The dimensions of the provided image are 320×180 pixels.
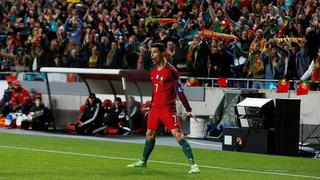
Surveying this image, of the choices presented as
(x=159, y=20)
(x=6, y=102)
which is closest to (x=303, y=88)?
(x=159, y=20)

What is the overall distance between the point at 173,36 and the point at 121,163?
10.7m

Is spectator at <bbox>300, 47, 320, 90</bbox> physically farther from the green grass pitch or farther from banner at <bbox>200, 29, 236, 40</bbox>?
the green grass pitch

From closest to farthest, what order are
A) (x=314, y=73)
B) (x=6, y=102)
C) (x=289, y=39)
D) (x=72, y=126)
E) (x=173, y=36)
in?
(x=314, y=73), (x=289, y=39), (x=173, y=36), (x=72, y=126), (x=6, y=102)

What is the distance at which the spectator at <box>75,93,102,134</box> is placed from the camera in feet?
86.7

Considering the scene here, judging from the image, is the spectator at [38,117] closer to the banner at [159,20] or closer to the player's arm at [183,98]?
the banner at [159,20]

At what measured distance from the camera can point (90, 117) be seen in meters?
26.5

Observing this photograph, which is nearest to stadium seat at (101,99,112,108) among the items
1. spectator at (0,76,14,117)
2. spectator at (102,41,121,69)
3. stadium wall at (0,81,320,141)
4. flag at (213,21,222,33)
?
stadium wall at (0,81,320,141)

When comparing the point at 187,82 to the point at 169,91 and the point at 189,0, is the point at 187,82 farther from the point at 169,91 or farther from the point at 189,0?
the point at 169,91

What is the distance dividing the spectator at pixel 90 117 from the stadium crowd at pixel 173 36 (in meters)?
1.56

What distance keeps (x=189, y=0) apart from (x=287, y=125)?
960cm

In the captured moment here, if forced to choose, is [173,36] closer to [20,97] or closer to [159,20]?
[159,20]

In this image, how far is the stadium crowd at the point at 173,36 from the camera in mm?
24297

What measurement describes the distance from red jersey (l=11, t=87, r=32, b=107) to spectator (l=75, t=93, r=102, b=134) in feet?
9.42

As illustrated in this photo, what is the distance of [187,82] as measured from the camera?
86.7ft
